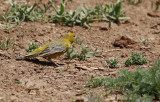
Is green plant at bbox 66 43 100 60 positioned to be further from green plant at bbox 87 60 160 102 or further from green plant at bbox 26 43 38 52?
green plant at bbox 87 60 160 102

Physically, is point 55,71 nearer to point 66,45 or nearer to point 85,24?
point 66,45

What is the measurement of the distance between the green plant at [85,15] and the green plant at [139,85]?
3.90 metres

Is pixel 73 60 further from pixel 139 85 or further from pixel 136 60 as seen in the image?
pixel 139 85

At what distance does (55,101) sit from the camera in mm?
5602

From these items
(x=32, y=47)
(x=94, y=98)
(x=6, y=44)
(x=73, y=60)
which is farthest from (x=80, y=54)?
(x=94, y=98)

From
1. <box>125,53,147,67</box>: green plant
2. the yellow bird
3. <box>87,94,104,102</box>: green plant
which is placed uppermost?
the yellow bird

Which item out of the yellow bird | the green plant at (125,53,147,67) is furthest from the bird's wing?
the green plant at (125,53,147,67)

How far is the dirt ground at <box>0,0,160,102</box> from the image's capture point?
5945 mm

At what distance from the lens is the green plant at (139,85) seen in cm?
534

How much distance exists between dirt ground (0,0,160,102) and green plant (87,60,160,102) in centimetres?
28

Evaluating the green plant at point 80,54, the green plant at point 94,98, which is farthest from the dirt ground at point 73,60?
the green plant at point 94,98

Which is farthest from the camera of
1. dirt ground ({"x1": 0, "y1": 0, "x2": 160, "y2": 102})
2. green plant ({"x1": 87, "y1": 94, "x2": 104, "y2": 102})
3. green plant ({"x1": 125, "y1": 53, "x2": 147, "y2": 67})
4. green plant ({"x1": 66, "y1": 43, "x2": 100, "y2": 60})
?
green plant ({"x1": 66, "y1": 43, "x2": 100, "y2": 60})

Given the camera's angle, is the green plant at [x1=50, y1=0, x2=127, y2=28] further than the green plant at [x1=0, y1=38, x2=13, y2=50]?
Yes

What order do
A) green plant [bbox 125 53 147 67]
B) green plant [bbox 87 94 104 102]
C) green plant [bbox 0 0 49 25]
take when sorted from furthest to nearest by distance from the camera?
green plant [bbox 0 0 49 25] → green plant [bbox 125 53 147 67] → green plant [bbox 87 94 104 102]
